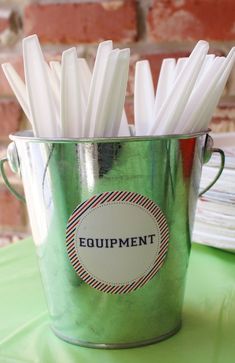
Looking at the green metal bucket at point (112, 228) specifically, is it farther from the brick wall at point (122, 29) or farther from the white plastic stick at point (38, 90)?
the brick wall at point (122, 29)

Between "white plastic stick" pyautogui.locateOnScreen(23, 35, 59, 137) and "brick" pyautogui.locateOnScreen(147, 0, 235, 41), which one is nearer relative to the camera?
"white plastic stick" pyautogui.locateOnScreen(23, 35, 59, 137)

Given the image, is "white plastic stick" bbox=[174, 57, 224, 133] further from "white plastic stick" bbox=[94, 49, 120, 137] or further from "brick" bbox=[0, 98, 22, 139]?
"brick" bbox=[0, 98, 22, 139]

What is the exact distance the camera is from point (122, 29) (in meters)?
0.72

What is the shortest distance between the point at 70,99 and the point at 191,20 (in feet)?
1.30

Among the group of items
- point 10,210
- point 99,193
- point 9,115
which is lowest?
point 10,210

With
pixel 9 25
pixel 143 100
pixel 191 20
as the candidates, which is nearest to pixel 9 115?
pixel 9 25

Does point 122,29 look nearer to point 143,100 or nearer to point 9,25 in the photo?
point 9,25

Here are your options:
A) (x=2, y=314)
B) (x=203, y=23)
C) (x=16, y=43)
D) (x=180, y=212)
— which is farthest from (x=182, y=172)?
(x=16, y=43)

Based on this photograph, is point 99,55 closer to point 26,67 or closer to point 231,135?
point 26,67

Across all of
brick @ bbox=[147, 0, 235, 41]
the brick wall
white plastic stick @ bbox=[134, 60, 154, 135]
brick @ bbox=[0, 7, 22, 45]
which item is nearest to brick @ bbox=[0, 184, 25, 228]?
the brick wall

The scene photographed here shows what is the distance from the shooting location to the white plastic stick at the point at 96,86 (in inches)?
12.4

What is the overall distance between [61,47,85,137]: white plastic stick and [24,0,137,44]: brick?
42 centimetres

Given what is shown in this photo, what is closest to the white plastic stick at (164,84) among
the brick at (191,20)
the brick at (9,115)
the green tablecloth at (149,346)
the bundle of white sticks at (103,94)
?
the bundle of white sticks at (103,94)

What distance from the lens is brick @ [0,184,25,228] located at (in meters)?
0.85
